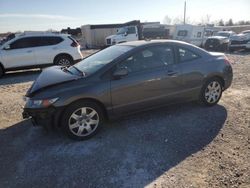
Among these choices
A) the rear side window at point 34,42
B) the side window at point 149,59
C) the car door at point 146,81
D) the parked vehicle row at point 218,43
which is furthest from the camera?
the parked vehicle row at point 218,43

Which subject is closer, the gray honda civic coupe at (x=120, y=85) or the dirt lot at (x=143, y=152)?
the dirt lot at (x=143, y=152)

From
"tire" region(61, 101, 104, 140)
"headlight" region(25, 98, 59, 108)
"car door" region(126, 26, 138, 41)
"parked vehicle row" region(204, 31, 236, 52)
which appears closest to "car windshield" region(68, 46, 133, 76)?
"tire" region(61, 101, 104, 140)

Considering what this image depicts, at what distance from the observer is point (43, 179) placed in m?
3.59

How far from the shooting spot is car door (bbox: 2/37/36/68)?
11.1m

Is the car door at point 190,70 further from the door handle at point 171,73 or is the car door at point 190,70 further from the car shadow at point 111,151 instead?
the car shadow at point 111,151

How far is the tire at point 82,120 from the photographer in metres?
4.42

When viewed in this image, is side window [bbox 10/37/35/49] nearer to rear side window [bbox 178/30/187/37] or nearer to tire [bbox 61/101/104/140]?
tire [bbox 61/101/104/140]

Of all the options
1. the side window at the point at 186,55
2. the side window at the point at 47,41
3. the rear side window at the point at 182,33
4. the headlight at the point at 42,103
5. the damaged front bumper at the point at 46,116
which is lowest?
the rear side window at the point at 182,33

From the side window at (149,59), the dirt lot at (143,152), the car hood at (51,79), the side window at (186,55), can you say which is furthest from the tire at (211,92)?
the car hood at (51,79)

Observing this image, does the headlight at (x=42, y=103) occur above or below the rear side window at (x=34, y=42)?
below

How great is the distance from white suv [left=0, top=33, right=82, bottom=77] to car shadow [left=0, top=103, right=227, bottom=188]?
649 cm

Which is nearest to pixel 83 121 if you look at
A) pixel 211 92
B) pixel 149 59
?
pixel 149 59

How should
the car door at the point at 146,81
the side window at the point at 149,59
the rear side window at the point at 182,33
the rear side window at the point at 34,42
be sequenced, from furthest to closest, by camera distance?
1. the rear side window at the point at 182,33
2. the rear side window at the point at 34,42
3. the side window at the point at 149,59
4. the car door at the point at 146,81

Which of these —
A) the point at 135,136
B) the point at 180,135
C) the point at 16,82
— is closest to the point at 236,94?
the point at 180,135
